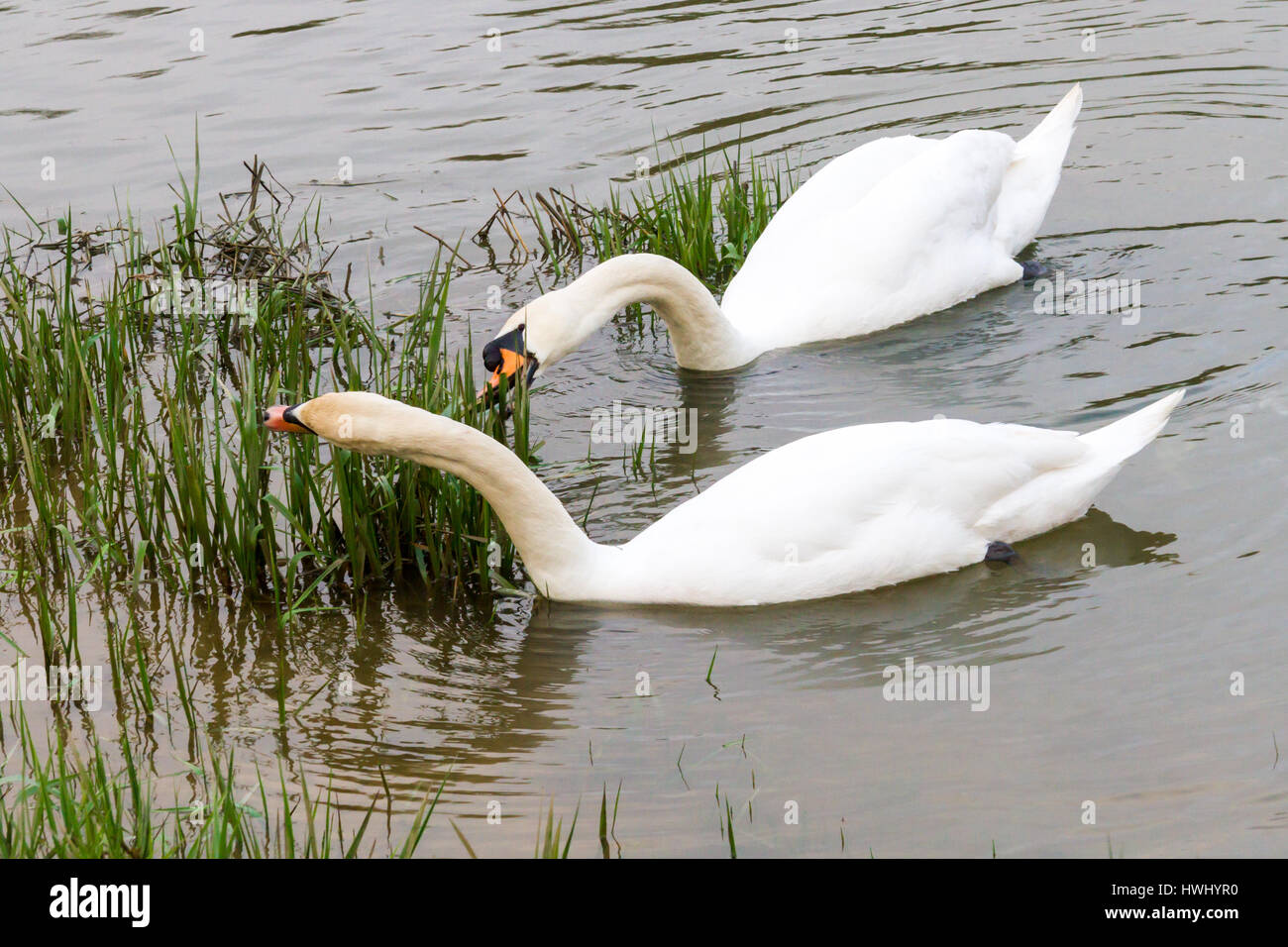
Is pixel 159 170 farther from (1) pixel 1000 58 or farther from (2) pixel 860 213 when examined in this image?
(1) pixel 1000 58

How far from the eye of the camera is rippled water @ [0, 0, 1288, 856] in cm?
458

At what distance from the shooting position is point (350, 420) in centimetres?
522

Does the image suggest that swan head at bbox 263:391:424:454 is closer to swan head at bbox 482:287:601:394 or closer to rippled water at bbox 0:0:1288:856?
rippled water at bbox 0:0:1288:856

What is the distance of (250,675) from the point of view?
535 centimetres

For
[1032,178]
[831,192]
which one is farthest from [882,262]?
[1032,178]

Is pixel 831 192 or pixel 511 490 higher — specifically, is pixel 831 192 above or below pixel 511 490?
above

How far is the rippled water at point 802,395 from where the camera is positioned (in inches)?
180

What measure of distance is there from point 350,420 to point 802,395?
3.13 meters

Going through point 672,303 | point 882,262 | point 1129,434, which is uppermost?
point 882,262

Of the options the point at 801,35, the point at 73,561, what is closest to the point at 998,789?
the point at 73,561

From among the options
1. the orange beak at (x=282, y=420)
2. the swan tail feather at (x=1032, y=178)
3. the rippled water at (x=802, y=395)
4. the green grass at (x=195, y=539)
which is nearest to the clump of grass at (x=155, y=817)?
the green grass at (x=195, y=539)

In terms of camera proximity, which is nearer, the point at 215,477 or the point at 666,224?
the point at 215,477

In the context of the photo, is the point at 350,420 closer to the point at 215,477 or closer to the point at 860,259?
the point at 215,477

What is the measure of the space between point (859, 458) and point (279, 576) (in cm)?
216
